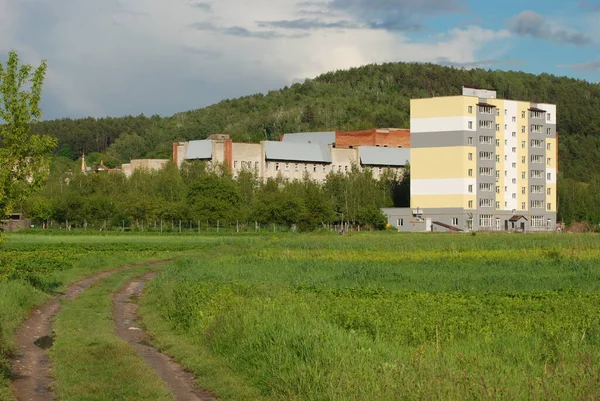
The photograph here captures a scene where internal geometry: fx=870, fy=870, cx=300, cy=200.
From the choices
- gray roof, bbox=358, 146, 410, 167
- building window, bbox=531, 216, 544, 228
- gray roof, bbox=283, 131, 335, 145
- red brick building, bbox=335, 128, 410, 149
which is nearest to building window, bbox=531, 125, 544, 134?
building window, bbox=531, 216, 544, 228

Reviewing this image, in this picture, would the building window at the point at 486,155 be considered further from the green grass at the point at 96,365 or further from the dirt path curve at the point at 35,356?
the green grass at the point at 96,365

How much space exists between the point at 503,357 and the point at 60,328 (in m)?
13.6

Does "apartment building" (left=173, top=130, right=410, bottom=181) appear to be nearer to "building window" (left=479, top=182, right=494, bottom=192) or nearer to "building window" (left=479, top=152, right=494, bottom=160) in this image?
"building window" (left=479, top=152, right=494, bottom=160)

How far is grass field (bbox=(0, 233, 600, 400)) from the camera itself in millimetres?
13922

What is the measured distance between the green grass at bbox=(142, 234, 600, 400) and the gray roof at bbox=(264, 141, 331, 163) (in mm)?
111306

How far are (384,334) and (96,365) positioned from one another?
6410mm

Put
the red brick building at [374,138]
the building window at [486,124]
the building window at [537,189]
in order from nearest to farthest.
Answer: the building window at [486,124], the building window at [537,189], the red brick building at [374,138]

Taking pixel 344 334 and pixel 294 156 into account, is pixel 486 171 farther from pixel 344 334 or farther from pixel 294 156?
pixel 344 334

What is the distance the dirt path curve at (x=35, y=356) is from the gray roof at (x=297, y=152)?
117272mm

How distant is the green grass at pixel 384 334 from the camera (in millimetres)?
13602

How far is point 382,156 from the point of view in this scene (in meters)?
158

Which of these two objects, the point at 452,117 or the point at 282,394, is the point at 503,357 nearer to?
the point at 282,394

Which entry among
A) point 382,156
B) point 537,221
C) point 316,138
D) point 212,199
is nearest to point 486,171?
point 537,221

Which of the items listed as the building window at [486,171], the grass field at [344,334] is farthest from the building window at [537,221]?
the grass field at [344,334]
